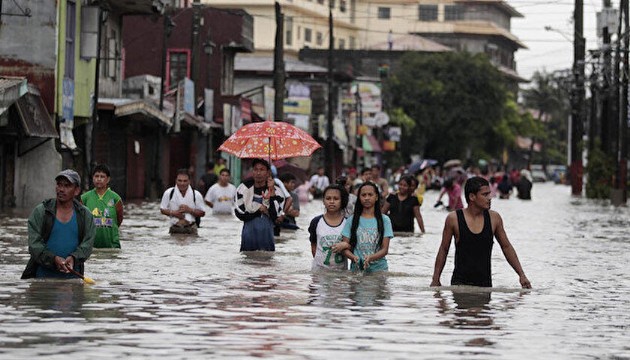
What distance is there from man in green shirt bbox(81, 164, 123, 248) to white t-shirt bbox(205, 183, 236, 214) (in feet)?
49.1

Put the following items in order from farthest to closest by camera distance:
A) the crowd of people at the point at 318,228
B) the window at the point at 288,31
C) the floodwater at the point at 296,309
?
1. the window at the point at 288,31
2. the crowd of people at the point at 318,228
3. the floodwater at the point at 296,309

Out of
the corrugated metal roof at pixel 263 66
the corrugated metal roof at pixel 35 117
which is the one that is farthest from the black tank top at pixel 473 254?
the corrugated metal roof at pixel 263 66

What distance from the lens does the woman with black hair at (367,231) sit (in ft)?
55.3

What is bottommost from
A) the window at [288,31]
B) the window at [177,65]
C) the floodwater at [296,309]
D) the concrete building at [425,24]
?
the floodwater at [296,309]

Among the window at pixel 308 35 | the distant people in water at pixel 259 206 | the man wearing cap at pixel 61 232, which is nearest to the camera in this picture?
the man wearing cap at pixel 61 232

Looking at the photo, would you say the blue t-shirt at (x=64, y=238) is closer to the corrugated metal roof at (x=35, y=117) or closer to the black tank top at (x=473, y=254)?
the black tank top at (x=473, y=254)

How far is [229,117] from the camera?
66.9m

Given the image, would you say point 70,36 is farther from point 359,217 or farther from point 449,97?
point 449,97

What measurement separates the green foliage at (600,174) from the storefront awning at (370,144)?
4253 centimetres

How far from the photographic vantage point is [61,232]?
14984 millimetres

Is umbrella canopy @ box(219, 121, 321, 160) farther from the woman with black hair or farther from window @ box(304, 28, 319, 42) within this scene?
window @ box(304, 28, 319, 42)

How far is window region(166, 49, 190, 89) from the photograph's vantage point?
70.4 m

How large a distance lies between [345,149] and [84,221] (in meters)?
83.6

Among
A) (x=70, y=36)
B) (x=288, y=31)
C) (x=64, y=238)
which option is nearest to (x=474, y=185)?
(x=64, y=238)
